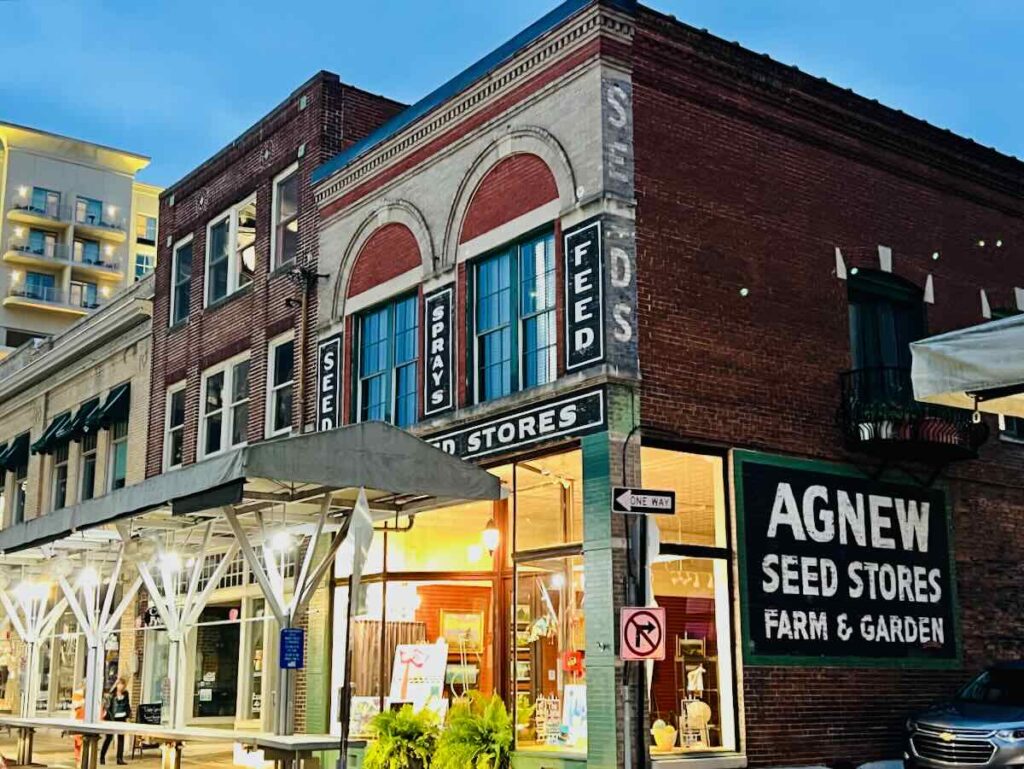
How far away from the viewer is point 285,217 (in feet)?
78.7

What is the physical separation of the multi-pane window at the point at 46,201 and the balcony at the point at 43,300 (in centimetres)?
495

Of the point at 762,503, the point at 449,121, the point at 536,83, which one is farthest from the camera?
the point at 449,121

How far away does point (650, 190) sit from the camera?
16.3 metres

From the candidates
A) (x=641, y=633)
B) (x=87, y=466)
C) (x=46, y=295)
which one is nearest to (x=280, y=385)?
(x=87, y=466)

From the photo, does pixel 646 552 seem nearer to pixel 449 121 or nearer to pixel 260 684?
pixel 449 121

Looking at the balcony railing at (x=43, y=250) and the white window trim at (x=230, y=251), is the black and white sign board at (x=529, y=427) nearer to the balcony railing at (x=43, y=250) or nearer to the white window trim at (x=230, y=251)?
the white window trim at (x=230, y=251)

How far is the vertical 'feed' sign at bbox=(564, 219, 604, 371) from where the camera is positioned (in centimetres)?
1560

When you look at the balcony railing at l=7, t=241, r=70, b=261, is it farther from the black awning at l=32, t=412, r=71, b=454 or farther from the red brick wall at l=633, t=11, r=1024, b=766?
the red brick wall at l=633, t=11, r=1024, b=766

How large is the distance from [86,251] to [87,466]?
→ 2212 inches

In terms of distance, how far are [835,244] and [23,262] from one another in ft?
240

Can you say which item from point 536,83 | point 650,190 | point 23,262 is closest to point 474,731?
A: point 650,190

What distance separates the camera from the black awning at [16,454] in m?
35.9

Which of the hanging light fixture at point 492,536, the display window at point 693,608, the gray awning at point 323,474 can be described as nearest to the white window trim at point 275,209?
the gray awning at point 323,474

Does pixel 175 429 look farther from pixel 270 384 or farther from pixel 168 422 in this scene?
pixel 270 384
